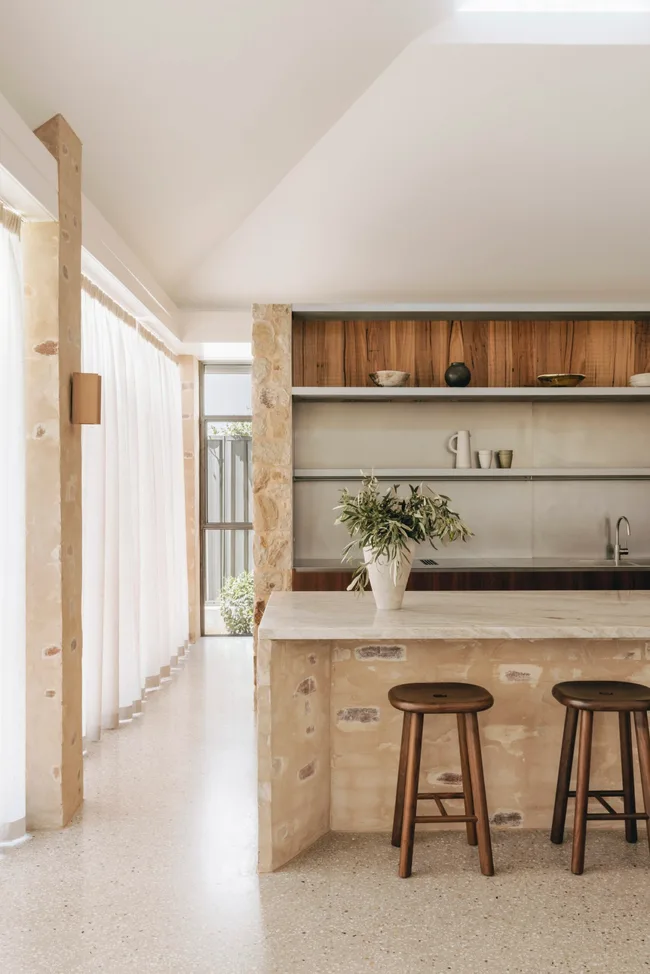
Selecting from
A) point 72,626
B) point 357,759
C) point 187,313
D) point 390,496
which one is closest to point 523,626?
point 390,496

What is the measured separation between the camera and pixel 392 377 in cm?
493

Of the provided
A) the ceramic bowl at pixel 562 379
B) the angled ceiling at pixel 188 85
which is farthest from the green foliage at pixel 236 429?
the ceramic bowl at pixel 562 379

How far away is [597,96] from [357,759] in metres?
3.79

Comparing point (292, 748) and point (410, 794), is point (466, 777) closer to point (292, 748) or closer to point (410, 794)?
point (410, 794)

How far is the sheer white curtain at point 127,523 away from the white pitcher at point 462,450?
206 cm

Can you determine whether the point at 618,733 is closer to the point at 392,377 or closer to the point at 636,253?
the point at 392,377

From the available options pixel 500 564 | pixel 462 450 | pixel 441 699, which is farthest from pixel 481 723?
pixel 462 450

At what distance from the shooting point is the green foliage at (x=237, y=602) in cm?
687

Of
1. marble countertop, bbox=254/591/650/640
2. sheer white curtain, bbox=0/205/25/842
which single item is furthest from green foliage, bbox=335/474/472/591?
sheer white curtain, bbox=0/205/25/842

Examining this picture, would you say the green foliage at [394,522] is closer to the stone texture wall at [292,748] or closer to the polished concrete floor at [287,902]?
the stone texture wall at [292,748]

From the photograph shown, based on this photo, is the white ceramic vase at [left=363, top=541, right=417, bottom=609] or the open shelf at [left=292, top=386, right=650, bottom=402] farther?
the open shelf at [left=292, top=386, right=650, bottom=402]

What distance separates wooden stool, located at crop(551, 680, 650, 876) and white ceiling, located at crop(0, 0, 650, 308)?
2.95 metres

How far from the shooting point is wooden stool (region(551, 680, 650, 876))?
266 cm

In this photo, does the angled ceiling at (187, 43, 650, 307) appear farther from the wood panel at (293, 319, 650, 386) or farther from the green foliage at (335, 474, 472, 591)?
the green foliage at (335, 474, 472, 591)
